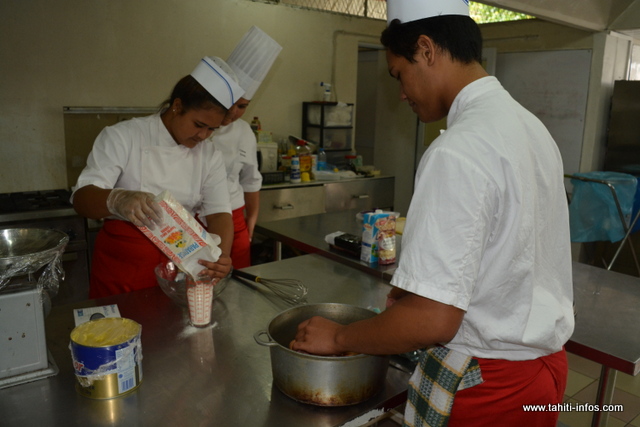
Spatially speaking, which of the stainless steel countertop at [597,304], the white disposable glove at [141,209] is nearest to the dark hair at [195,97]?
the white disposable glove at [141,209]

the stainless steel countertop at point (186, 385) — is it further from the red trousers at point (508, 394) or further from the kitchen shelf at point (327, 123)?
the kitchen shelf at point (327, 123)

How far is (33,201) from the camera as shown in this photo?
9.21 feet

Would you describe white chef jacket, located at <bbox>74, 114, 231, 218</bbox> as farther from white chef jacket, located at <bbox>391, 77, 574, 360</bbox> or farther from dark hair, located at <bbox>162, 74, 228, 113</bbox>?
white chef jacket, located at <bbox>391, 77, 574, 360</bbox>

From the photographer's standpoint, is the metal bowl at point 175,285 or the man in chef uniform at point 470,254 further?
the metal bowl at point 175,285

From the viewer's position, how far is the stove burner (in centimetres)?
268

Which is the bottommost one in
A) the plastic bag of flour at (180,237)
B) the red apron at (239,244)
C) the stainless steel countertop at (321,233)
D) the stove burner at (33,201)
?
the red apron at (239,244)

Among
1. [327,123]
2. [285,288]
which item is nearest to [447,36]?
[285,288]

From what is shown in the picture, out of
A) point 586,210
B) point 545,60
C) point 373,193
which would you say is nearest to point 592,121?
point 545,60

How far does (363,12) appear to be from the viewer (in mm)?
4492

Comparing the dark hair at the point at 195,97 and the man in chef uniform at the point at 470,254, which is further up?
the dark hair at the point at 195,97

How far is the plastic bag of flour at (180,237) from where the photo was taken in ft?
4.24

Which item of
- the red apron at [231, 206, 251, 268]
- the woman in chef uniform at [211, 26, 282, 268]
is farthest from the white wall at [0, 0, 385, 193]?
the red apron at [231, 206, 251, 268]

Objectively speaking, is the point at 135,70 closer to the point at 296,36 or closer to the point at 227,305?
the point at 296,36

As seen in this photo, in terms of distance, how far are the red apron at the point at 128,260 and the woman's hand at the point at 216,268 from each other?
349 millimetres
